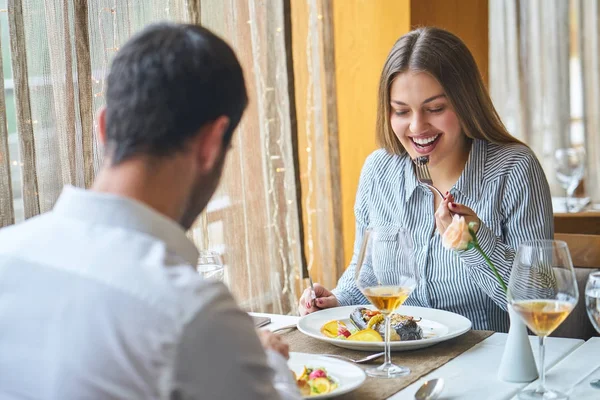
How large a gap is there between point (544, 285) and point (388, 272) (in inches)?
11.5

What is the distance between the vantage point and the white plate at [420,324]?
1.62 m

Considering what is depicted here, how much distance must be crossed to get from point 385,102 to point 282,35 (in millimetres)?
1058

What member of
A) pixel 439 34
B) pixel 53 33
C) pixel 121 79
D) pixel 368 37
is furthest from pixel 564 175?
pixel 121 79

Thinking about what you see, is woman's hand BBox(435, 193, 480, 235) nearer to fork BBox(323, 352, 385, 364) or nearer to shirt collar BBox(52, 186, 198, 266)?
fork BBox(323, 352, 385, 364)

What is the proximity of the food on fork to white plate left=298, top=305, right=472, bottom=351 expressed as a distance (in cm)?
18

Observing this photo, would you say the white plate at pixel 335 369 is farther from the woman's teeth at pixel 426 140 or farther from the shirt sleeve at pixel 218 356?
the woman's teeth at pixel 426 140

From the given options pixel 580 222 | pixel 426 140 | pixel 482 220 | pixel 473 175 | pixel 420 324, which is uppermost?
pixel 426 140

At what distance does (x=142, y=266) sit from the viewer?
0.85 metres

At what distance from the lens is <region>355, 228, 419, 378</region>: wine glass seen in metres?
1.52

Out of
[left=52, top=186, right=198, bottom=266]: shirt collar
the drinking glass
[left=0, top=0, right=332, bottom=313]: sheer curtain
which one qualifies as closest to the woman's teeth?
the drinking glass

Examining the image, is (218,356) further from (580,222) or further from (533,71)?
(533,71)

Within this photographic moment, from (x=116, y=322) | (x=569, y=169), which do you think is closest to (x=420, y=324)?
(x=116, y=322)

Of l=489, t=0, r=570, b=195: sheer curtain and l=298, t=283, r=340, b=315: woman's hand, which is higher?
l=489, t=0, r=570, b=195: sheer curtain

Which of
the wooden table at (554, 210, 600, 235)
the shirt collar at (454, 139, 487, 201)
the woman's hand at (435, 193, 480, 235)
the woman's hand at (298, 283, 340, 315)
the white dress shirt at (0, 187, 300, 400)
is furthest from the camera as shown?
the wooden table at (554, 210, 600, 235)
